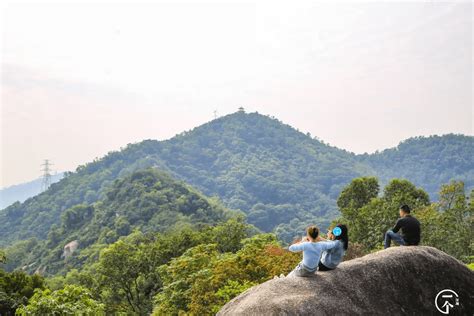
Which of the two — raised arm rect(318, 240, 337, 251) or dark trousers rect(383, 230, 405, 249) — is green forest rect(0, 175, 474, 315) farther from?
raised arm rect(318, 240, 337, 251)

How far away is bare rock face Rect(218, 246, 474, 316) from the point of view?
9773 millimetres

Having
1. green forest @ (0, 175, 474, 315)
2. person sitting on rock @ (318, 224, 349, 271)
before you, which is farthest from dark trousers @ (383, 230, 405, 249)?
green forest @ (0, 175, 474, 315)

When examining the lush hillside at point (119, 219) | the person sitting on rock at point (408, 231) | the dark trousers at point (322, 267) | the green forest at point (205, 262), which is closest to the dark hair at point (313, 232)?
the dark trousers at point (322, 267)

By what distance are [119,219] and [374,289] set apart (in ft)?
396

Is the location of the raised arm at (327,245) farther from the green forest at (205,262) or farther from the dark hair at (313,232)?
the green forest at (205,262)

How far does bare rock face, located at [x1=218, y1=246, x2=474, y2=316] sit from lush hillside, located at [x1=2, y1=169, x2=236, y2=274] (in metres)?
96.6

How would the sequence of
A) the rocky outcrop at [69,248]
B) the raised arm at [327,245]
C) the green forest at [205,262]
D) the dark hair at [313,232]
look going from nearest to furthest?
1. the raised arm at [327,245]
2. the dark hair at [313,232]
3. the green forest at [205,262]
4. the rocky outcrop at [69,248]

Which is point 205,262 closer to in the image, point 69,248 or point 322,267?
point 322,267

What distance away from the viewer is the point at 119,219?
12562 centimetres

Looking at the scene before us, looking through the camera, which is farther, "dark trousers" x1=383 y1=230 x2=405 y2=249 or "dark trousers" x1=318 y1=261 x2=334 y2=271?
"dark trousers" x1=383 y1=230 x2=405 y2=249

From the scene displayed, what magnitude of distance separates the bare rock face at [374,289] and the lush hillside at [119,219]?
96.6 meters

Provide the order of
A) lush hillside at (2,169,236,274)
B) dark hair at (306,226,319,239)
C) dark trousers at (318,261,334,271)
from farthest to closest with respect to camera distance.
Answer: lush hillside at (2,169,236,274) < dark trousers at (318,261,334,271) < dark hair at (306,226,319,239)

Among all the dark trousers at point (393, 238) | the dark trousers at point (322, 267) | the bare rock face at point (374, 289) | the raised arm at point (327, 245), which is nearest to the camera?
the bare rock face at point (374, 289)

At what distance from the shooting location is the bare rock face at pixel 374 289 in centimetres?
977
